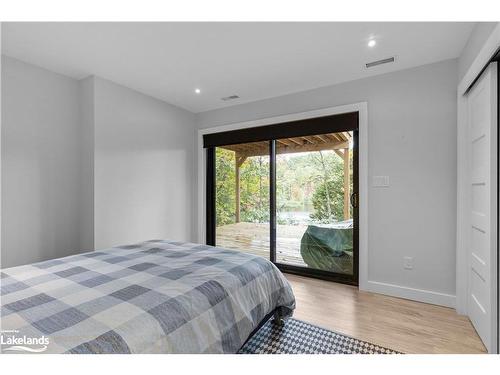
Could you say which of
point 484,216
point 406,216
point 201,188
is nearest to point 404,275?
point 406,216

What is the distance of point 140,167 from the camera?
129 inches

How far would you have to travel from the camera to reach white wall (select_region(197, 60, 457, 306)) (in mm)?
2465

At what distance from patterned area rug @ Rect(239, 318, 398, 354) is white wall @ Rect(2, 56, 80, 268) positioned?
2.33 meters

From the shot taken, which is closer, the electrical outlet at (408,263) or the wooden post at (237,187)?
the electrical outlet at (408,263)

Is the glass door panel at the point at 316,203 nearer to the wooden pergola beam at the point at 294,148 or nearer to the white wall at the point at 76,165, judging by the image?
the wooden pergola beam at the point at 294,148

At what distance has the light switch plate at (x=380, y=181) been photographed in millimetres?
2748

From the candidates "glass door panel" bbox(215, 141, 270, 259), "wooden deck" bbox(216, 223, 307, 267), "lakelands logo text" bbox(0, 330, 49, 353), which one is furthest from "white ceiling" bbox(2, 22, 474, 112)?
"lakelands logo text" bbox(0, 330, 49, 353)

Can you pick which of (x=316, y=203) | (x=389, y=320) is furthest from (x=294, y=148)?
(x=389, y=320)

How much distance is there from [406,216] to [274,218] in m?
1.61

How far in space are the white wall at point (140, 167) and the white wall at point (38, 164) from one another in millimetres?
326

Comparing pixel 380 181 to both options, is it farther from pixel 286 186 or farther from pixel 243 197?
pixel 243 197

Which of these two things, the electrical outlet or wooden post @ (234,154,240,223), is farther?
wooden post @ (234,154,240,223)

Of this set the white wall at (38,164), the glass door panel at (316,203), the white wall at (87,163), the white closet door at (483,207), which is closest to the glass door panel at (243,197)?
the glass door panel at (316,203)

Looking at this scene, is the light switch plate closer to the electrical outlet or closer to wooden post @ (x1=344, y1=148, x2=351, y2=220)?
wooden post @ (x1=344, y1=148, x2=351, y2=220)
